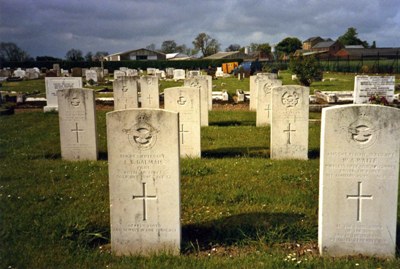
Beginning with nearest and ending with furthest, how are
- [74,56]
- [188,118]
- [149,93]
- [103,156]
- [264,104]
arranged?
[188,118] < [103,156] < [264,104] < [149,93] < [74,56]

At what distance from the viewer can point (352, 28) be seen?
356 feet

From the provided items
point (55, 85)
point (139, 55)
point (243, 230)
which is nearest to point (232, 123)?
point (55, 85)

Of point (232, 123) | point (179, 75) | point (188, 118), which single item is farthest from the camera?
point (179, 75)

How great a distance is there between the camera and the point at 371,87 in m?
16.2

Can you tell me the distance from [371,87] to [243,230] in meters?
13.1

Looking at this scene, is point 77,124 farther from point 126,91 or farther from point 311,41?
point 311,41

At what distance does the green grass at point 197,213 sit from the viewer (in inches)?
175

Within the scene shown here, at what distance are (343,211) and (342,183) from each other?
32 cm

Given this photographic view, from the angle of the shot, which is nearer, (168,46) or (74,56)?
(74,56)

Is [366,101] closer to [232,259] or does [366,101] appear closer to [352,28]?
[232,259]

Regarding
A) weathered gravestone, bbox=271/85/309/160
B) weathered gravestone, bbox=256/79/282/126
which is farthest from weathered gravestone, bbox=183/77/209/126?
weathered gravestone, bbox=271/85/309/160

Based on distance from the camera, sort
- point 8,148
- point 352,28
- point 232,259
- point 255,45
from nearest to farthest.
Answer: point 232,259, point 8,148, point 352,28, point 255,45

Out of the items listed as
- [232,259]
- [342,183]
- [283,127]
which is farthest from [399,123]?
[283,127]

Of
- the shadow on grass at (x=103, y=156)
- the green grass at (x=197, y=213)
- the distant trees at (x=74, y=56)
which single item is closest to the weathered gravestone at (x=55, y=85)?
the green grass at (x=197, y=213)
